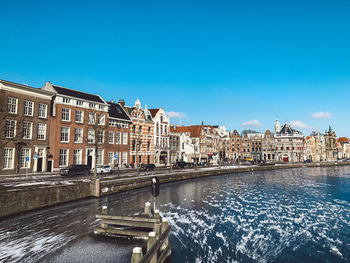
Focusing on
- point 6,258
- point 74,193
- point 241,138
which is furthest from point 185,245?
point 241,138

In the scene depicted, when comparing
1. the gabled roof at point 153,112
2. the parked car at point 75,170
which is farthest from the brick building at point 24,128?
the gabled roof at point 153,112

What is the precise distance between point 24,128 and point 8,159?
5423 mm

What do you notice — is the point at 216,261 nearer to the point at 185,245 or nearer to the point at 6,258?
the point at 185,245

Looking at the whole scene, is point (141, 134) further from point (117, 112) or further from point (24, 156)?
point (24, 156)

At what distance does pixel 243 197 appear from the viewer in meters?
32.4

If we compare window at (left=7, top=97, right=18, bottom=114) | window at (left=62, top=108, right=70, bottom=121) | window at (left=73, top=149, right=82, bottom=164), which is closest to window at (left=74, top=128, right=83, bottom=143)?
window at (left=73, top=149, right=82, bottom=164)

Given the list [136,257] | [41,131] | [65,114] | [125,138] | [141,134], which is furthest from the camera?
[141,134]

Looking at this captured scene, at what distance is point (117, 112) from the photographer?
6272cm

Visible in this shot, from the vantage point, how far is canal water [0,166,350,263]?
13.7 m

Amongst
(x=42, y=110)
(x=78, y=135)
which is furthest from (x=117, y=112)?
(x=42, y=110)

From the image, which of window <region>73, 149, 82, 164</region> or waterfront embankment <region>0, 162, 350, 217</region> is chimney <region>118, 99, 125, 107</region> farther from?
waterfront embankment <region>0, 162, 350, 217</region>

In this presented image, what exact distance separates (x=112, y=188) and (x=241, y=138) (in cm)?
10374

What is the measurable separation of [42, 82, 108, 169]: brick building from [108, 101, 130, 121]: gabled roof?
4.29 meters

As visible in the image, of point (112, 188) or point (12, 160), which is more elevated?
point (12, 160)
